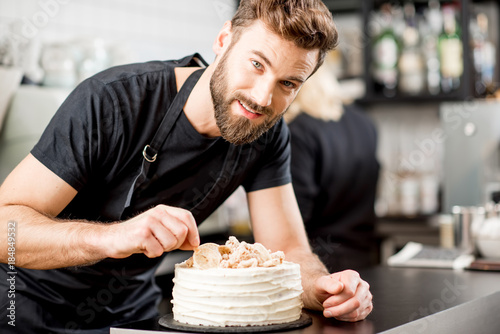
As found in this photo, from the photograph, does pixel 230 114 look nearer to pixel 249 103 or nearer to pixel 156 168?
pixel 249 103

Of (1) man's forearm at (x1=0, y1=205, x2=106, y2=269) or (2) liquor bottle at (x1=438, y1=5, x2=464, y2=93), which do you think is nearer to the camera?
(1) man's forearm at (x1=0, y1=205, x2=106, y2=269)

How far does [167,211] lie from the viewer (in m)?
1.10

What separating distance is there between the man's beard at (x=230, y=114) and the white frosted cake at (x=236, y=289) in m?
0.35

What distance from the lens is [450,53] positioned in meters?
3.57

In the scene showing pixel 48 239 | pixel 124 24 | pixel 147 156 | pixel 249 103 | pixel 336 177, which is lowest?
pixel 336 177

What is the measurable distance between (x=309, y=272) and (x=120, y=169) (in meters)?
0.49

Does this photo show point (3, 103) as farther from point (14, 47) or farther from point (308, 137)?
point (308, 137)

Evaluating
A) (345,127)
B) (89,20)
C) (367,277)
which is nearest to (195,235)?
(367,277)

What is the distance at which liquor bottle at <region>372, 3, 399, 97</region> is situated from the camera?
3746 mm

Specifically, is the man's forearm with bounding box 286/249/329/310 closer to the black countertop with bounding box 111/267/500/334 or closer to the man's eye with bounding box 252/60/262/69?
the black countertop with bounding box 111/267/500/334

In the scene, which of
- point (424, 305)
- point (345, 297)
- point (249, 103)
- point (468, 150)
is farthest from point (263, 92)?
point (468, 150)

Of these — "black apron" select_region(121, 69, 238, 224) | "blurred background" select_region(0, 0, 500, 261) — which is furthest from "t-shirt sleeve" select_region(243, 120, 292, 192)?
"blurred background" select_region(0, 0, 500, 261)

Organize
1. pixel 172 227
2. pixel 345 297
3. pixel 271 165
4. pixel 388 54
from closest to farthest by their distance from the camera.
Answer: pixel 172 227, pixel 345 297, pixel 271 165, pixel 388 54

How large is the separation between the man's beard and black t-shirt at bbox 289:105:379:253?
0.96 meters
